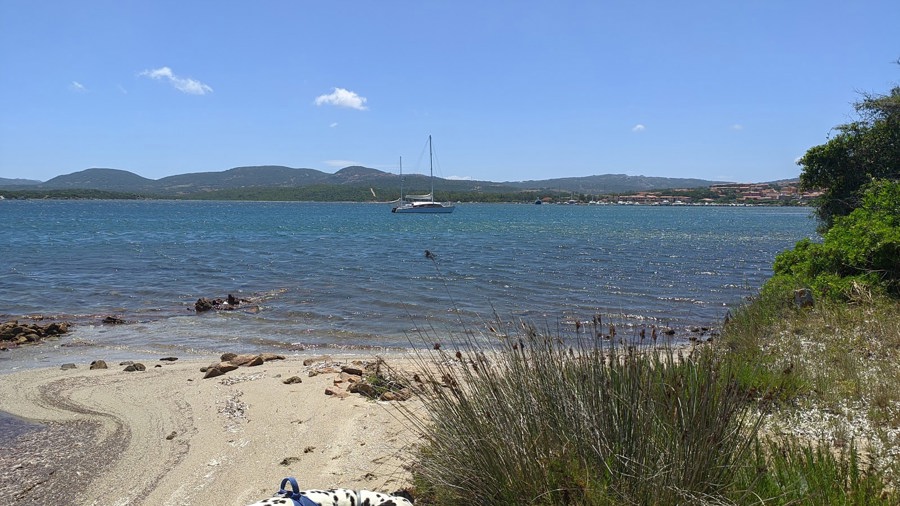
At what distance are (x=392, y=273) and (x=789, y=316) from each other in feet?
53.5

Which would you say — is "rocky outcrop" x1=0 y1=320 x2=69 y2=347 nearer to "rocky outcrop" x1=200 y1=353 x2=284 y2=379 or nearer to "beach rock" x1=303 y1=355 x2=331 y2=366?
"rocky outcrop" x1=200 y1=353 x2=284 y2=379

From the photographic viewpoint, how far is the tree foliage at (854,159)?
1648 cm

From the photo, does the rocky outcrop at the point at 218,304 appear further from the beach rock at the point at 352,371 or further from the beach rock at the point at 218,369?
the beach rock at the point at 352,371

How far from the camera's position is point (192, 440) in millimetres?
6938

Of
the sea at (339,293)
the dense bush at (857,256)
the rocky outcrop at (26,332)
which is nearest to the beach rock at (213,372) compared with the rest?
the sea at (339,293)

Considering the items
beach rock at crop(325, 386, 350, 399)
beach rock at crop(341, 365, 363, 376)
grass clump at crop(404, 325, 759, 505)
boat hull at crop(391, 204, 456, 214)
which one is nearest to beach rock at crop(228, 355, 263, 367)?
beach rock at crop(341, 365, 363, 376)

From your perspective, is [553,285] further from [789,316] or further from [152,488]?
[152,488]

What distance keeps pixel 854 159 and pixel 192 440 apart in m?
17.1

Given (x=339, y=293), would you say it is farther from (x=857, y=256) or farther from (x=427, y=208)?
(x=427, y=208)

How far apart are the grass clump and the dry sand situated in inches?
36.9

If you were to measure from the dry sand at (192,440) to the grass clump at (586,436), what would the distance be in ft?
3.08

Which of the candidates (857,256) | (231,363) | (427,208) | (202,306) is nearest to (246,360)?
(231,363)

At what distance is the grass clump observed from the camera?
3502 mm

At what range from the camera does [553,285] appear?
69.1 feet
